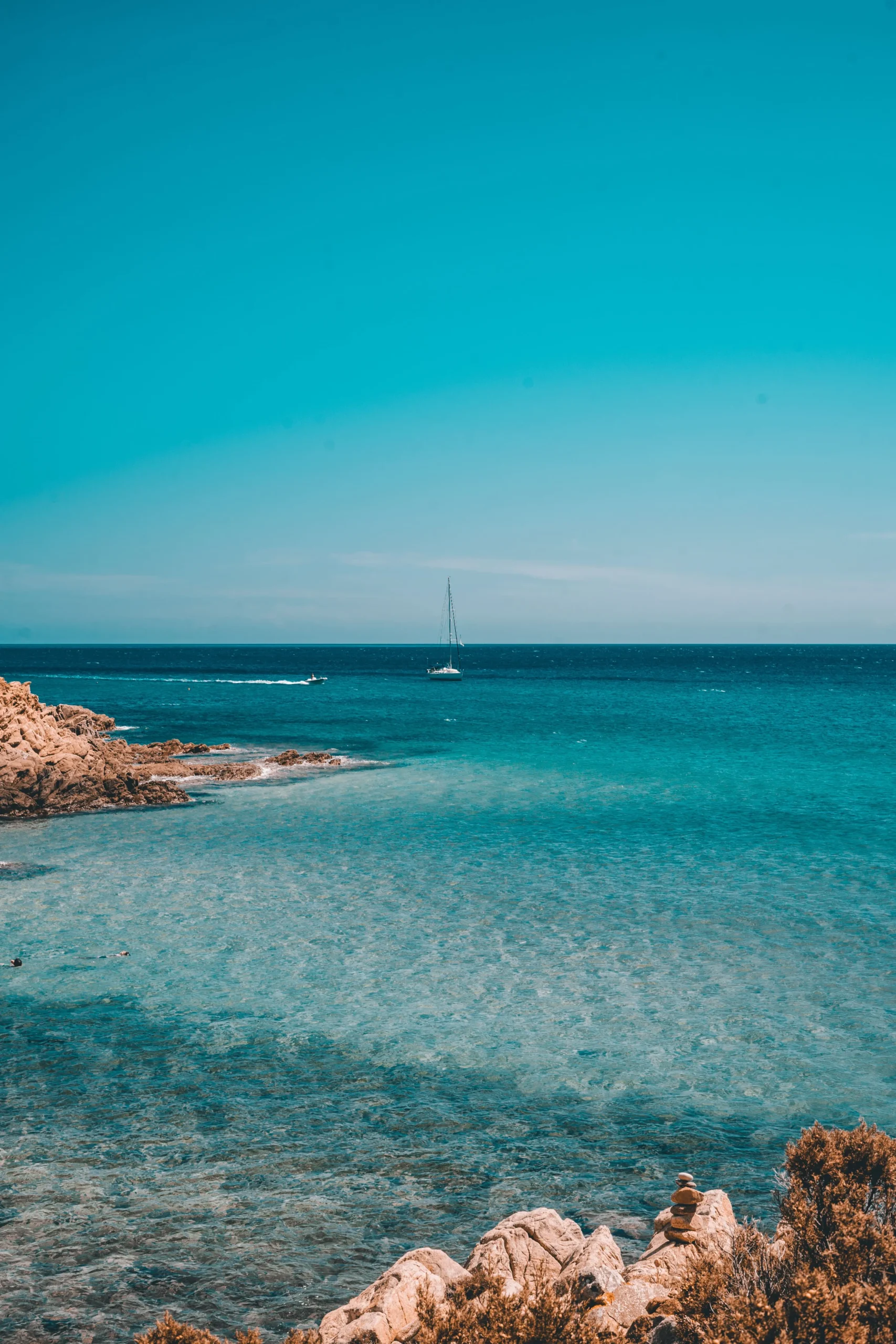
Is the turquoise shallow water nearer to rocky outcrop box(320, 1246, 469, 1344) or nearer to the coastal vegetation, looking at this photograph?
rocky outcrop box(320, 1246, 469, 1344)

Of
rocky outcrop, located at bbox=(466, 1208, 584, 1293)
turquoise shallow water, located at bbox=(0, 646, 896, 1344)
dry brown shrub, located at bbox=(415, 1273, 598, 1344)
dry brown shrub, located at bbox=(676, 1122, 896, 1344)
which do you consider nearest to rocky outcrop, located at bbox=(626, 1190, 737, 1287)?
dry brown shrub, located at bbox=(676, 1122, 896, 1344)

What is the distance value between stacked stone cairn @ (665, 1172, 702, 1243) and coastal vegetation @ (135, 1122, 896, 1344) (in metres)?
0.14

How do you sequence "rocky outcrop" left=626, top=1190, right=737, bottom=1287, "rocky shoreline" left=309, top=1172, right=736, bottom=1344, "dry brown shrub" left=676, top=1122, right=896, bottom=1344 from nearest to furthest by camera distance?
"dry brown shrub" left=676, top=1122, right=896, bottom=1344, "rocky shoreline" left=309, top=1172, right=736, bottom=1344, "rocky outcrop" left=626, top=1190, right=737, bottom=1287

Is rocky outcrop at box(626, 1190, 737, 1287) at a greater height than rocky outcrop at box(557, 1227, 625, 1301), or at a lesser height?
lesser

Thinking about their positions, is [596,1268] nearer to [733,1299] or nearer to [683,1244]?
[733,1299]

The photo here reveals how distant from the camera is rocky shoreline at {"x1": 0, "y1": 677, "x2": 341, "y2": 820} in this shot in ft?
96.6

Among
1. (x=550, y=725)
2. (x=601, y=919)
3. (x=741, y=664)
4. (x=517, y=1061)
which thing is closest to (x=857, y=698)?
(x=550, y=725)

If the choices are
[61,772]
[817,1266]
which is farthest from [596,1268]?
[61,772]

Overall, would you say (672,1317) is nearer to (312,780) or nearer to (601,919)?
(601,919)

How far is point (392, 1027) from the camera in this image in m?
12.4

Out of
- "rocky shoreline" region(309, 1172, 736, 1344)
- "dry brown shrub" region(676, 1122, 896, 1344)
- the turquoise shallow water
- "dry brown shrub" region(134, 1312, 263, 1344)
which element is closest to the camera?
"dry brown shrub" region(676, 1122, 896, 1344)

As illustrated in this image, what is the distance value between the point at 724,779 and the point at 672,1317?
3205cm

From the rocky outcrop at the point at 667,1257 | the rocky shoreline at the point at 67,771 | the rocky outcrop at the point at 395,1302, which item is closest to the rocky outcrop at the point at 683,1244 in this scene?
the rocky outcrop at the point at 667,1257

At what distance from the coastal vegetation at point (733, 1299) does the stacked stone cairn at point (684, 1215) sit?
0.14 meters
